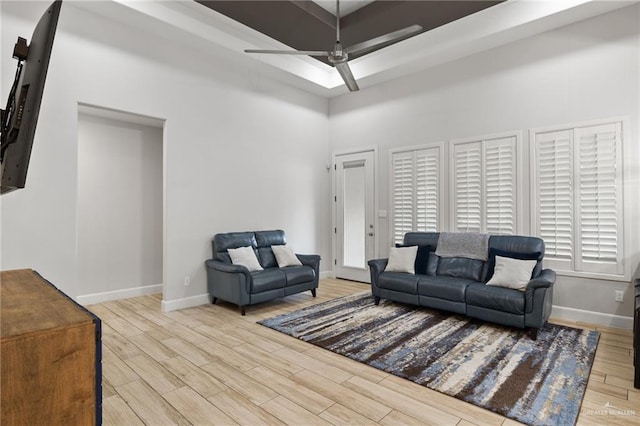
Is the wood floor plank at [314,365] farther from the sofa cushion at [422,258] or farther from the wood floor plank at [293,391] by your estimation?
the sofa cushion at [422,258]

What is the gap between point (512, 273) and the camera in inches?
148

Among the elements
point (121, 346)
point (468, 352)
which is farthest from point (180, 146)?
point (468, 352)

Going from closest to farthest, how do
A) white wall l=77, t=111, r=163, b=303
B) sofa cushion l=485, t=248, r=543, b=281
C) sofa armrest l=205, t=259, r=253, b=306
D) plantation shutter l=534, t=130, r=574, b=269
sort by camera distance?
sofa cushion l=485, t=248, r=543, b=281, plantation shutter l=534, t=130, r=574, b=269, sofa armrest l=205, t=259, r=253, b=306, white wall l=77, t=111, r=163, b=303

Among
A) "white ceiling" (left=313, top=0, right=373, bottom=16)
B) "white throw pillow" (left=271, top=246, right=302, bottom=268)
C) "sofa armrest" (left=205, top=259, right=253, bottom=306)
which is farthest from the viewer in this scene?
"white throw pillow" (left=271, top=246, right=302, bottom=268)

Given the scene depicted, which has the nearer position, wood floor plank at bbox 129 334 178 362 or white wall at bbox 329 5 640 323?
wood floor plank at bbox 129 334 178 362

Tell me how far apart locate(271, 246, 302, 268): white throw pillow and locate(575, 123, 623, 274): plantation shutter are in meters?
3.58

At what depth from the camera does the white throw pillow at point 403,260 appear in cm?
458

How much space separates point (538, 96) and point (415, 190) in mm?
2025

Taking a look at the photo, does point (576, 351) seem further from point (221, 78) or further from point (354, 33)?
point (221, 78)

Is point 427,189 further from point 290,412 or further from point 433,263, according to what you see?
point 290,412

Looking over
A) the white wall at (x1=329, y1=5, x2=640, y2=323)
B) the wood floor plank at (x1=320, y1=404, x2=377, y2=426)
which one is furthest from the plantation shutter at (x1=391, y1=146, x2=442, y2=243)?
the wood floor plank at (x1=320, y1=404, x2=377, y2=426)

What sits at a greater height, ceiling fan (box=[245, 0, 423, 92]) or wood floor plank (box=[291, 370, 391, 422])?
ceiling fan (box=[245, 0, 423, 92])

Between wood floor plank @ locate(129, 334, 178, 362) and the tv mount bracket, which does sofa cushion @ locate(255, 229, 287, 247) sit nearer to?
wood floor plank @ locate(129, 334, 178, 362)

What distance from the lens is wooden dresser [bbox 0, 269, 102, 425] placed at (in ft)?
2.88
